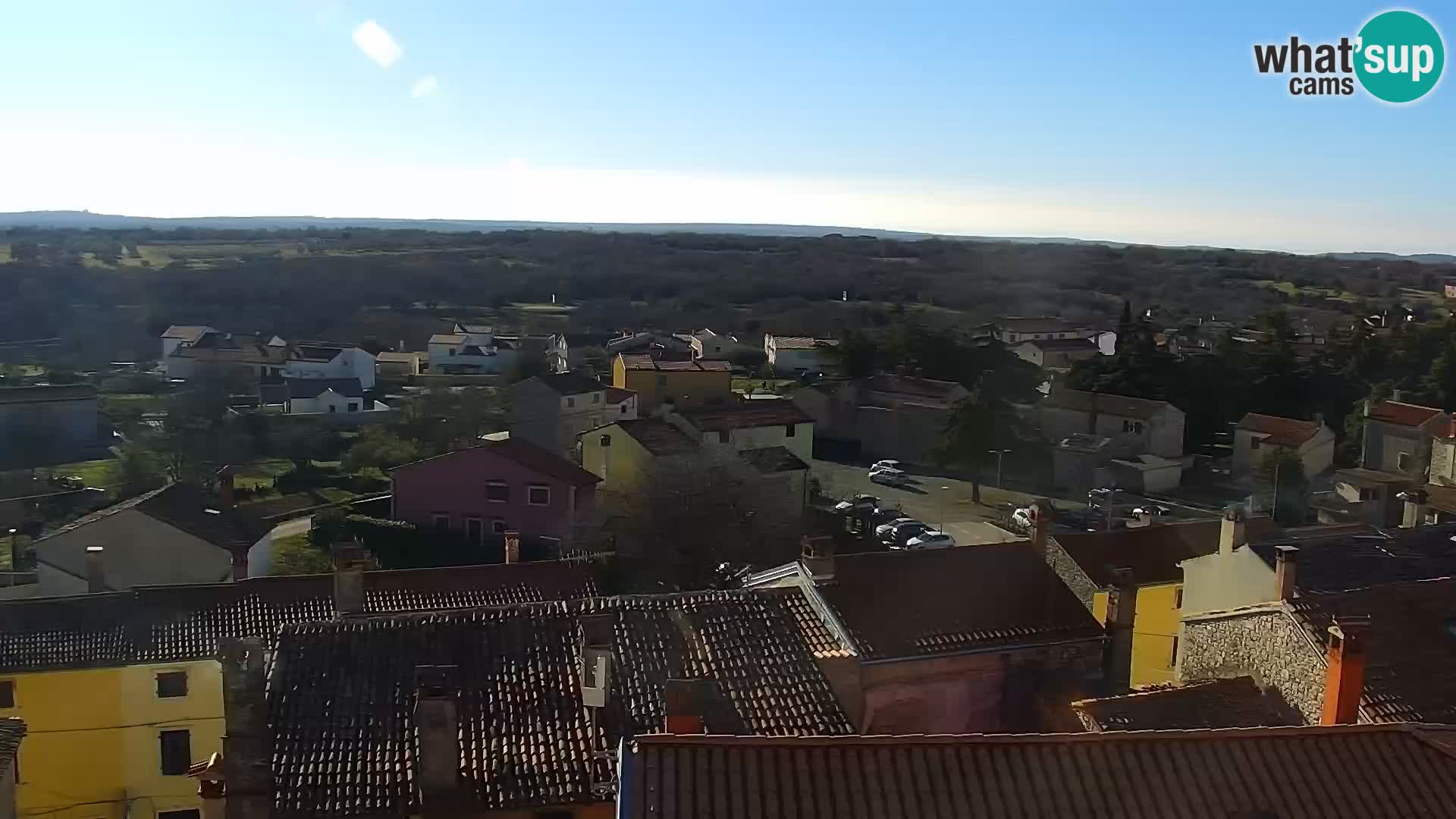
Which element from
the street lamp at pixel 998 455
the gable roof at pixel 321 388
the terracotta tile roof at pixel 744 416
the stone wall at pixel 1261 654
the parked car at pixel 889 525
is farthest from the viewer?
the gable roof at pixel 321 388

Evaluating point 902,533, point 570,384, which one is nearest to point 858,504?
point 902,533

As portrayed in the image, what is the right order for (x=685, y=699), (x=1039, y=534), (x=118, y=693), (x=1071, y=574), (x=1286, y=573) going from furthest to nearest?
(x=1039, y=534) → (x=1071, y=574) → (x=118, y=693) → (x=1286, y=573) → (x=685, y=699)

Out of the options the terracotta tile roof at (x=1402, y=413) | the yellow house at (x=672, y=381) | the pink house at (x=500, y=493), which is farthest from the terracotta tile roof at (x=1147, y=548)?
the yellow house at (x=672, y=381)

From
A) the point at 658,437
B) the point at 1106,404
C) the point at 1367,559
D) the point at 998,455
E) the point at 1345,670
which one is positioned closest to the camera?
the point at 1345,670

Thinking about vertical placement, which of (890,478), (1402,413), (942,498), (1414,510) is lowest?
(942,498)

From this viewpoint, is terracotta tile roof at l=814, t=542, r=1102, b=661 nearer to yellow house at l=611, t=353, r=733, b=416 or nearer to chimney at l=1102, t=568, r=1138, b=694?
chimney at l=1102, t=568, r=1138, b=694

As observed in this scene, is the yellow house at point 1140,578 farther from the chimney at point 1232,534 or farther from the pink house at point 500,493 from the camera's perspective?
the pink house at point 500,493

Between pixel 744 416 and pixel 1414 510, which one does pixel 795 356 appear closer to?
pixel 744 416
